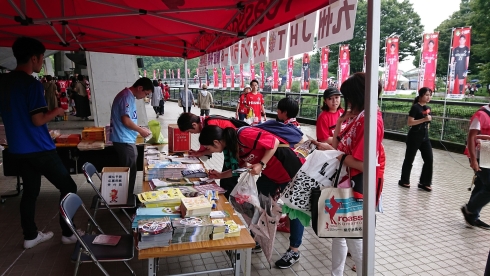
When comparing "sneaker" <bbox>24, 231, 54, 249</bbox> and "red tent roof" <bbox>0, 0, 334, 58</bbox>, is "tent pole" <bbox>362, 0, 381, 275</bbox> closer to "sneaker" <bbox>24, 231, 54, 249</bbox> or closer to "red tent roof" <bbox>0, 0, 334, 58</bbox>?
"red tent roof" <bbox>0, 0, 334, 58</bbox>

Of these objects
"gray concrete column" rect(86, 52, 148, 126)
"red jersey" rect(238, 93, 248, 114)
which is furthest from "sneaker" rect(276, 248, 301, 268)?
"gray concrete column" rect(86, 52, 148, 126)

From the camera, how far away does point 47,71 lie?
102 ft

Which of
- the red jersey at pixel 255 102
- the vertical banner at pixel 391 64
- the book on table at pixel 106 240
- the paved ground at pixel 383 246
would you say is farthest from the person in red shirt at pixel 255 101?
the book on table at pixel 106 240

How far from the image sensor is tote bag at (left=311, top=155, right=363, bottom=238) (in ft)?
6.02

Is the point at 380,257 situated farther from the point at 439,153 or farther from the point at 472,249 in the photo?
the point at 439,153

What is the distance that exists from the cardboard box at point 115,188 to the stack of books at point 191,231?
1378 millimetres

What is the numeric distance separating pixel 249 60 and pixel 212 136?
5.49 ft

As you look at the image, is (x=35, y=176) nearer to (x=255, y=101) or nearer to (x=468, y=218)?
(x=468, y=218)

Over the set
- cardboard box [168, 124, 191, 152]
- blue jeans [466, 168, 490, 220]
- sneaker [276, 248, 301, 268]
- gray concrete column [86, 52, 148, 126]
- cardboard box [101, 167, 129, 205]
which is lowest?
sneaker [276, 248, 301, 268]

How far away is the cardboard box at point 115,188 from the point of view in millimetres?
3105

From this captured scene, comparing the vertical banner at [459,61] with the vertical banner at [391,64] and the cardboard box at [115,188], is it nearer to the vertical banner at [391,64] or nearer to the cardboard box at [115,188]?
the vertical banner at [391,64]

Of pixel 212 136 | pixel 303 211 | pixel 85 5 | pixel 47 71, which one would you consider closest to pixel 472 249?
pixel 303 211

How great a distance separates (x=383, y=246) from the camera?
3.41 meters

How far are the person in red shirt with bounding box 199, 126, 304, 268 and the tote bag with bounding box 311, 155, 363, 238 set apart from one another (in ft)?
2.13
